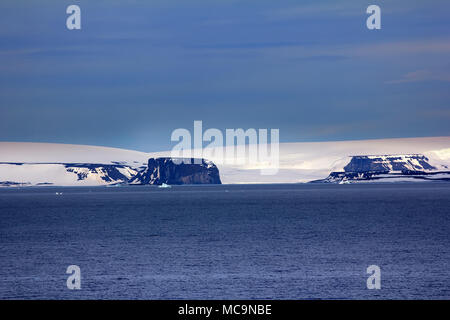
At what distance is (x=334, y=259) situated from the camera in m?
57.5

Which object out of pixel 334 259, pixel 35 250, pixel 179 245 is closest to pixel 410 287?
pixel 334 259

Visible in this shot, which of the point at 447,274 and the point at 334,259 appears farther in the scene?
the point at 334,259

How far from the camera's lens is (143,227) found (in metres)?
95.2

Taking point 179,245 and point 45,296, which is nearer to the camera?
point 45,296
